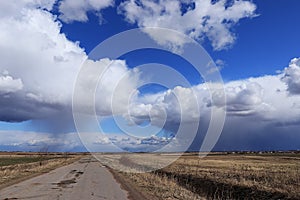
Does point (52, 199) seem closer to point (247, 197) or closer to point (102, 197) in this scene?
point (102, 197)

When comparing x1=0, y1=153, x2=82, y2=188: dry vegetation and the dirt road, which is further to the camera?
x1=0, y1=153, x2=82, y2=188: dry vegetation

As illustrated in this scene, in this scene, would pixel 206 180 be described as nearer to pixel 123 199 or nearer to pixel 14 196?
pixel 123 199

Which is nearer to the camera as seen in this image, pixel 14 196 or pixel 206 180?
pixel 14 196

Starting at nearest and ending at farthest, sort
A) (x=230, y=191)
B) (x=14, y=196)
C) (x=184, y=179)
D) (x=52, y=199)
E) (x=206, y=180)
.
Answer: (x=52, y=199) < (x=14, y=196) < (x=230, y=191) < (x=206, y=180) < (x=184, y=179)

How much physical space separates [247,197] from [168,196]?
5.19 m

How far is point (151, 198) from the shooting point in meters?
15.2

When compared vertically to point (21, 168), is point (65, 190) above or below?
below

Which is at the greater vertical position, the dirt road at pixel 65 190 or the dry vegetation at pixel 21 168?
the dry vegetation at pixel 21 168

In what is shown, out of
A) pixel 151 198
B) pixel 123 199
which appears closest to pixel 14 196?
pixel 123 199

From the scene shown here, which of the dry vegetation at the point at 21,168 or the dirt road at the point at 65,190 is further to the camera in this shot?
the dry vegetation at the point at 21,168

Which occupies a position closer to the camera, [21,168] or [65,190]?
[65,190]

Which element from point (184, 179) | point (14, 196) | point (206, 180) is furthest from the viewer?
point (184, 179)

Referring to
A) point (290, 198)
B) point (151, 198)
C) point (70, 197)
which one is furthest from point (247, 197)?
point (70, 197)

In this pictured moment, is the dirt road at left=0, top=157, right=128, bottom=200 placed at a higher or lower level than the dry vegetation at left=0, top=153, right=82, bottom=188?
lower
